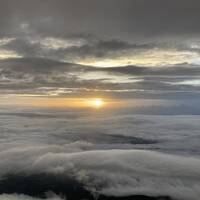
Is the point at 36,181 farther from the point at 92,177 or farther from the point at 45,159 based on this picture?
the point at 45,159

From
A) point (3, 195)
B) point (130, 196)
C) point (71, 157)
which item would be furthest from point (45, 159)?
point (130, 196)

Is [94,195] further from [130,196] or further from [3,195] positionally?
[3,195]

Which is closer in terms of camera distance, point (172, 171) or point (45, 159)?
point (172, 171)

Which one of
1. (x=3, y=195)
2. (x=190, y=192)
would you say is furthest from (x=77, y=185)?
(x=190, y=192)

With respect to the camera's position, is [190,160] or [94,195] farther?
[190,160]

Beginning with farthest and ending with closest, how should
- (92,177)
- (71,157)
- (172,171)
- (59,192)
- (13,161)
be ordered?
(71,157), (13,161), (172,171), (92,177), (59,192)

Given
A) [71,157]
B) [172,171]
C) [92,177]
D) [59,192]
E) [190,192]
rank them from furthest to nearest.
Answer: [71,157] < [172,171] < [92,177] < [59,192] < [190,192]

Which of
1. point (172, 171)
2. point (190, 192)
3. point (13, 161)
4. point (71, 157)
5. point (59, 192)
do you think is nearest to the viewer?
point (190, 192)
